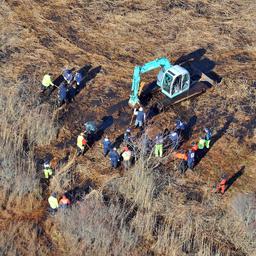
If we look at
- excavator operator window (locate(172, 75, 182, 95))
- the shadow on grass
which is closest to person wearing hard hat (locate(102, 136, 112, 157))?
excavator operator window (locate(172, 75, 182, 95))

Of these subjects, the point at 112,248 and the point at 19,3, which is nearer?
the point at 112,248

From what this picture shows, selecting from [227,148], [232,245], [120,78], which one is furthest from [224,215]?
[120,78]

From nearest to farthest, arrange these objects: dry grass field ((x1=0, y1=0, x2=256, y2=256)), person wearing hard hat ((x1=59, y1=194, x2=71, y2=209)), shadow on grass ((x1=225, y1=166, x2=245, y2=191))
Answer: dry grass field ((x1=0, y1=0, x2=256, y2=256)) < person wearing hard hat ((x1=59, y1=194, x2=71, y2=209)) < shadow on grass ((x1=225, y1=166, x2=245, y2=191))

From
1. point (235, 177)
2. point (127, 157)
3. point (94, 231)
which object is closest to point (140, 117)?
point (127, 157)

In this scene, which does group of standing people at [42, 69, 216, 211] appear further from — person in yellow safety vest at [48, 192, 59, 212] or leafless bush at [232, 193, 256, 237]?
leafless bush at [232, 193, 256, 237]

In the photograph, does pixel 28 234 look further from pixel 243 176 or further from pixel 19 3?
pixel 19 3

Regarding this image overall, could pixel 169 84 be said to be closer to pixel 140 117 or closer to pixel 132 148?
pixel 140 117

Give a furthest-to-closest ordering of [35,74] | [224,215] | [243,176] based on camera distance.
→ 1. [35,74]
2. [243,176]
3. [224,215]

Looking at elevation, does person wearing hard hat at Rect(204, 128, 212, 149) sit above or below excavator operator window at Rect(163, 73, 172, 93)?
below
